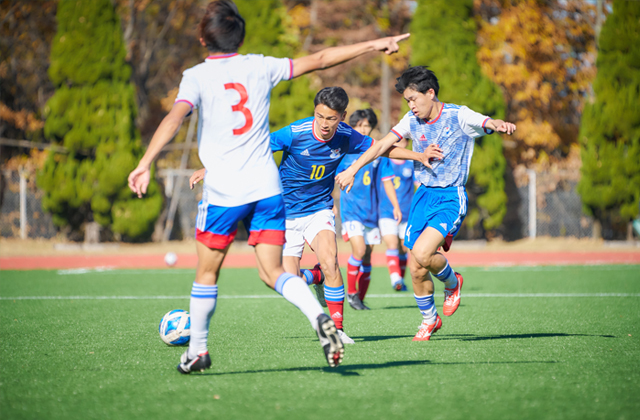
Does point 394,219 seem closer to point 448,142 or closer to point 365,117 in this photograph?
point 365,117

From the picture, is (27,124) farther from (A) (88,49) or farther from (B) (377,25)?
(B) (377,25)

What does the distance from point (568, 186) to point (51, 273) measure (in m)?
16.5

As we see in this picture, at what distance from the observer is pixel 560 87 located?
23.8 m

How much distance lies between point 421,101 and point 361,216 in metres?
3.05

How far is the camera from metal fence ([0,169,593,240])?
19.9m

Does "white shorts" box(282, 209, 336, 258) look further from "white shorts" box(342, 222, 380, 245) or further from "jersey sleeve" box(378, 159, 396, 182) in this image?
"jersey sleeve" box(378, 159, 396, 182)

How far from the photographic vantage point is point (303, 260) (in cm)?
1584

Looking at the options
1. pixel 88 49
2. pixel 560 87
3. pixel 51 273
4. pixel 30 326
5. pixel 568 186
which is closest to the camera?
pixel 30 326

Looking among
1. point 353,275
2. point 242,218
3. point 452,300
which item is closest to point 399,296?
point 353,275

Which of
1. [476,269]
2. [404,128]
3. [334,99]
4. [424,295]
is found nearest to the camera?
[334,99]

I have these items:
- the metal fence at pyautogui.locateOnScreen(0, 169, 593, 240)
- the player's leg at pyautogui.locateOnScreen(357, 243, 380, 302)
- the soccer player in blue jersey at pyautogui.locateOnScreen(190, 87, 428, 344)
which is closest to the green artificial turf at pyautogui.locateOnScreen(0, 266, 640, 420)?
the player's leg at pyautogui.locateOnScreen(357, 243, 380, 302)

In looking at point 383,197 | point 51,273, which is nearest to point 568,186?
point 383,197

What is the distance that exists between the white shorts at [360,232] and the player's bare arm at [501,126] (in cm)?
337

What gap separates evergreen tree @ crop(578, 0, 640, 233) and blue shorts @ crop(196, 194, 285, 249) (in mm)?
16982
